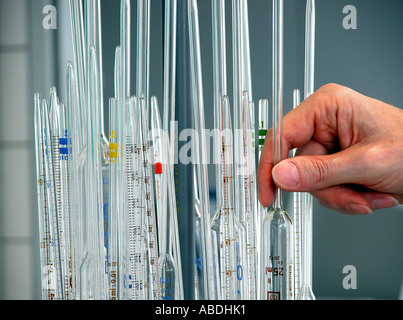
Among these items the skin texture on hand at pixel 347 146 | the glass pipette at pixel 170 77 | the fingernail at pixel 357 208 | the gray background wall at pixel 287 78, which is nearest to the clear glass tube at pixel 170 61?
the glass pipette at pixel 170 77

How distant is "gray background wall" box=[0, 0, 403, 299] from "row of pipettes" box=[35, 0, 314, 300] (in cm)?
166

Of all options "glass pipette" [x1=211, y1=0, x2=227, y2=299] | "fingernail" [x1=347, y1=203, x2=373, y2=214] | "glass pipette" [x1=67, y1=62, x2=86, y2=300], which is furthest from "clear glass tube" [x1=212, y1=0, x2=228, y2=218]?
"fingernail" [x1=347, y1=203, x2=373, y2=214]

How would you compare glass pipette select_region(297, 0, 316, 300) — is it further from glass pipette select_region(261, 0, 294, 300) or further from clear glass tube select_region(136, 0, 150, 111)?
clear glass tube select_region(136, 0, 150, 111)

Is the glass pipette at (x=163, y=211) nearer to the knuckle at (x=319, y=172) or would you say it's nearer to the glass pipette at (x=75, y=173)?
the glass pipette at (x=75, y=173)

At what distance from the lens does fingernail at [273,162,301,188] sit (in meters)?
0.60

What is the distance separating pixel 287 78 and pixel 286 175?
2042mm

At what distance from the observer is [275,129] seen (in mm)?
572

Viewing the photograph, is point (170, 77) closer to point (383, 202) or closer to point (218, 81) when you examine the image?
point (218, 81)

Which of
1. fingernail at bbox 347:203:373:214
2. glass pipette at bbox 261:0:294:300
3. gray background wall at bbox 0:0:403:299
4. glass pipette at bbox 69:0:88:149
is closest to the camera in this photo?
glass pipette at bbox 261:0:294:300

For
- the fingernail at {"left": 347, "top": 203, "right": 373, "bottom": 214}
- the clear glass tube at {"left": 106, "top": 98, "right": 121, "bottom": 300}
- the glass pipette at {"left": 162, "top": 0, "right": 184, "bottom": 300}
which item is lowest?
the fingernail at {"left": 347, "top": 203, "right": 373, "bottom": 214}

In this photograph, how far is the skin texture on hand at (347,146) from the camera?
778 millimetres

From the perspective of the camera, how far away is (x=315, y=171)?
754 mm

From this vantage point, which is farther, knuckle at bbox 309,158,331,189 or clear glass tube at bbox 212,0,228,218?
knuckle at bbox 309,158,331,189
